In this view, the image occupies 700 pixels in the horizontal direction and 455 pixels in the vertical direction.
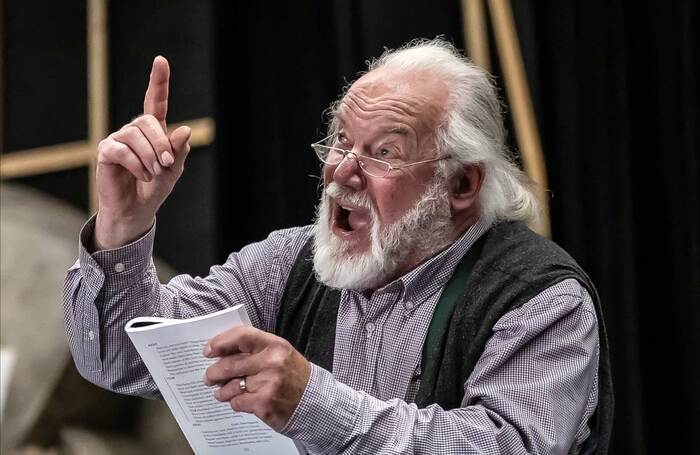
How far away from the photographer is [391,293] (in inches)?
82.4

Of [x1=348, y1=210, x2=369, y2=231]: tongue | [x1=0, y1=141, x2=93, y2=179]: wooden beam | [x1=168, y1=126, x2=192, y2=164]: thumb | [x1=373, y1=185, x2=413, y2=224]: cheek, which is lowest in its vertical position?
[x1=0, y1=141, x2=93, y2=179]: wooden beam

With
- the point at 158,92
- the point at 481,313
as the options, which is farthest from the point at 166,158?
the point at 481,313

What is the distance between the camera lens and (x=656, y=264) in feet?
9.05

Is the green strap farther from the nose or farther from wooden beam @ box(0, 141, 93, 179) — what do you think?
wooden beam @ box(0, 141, 93, 179)

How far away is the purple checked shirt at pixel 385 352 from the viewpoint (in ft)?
5.49

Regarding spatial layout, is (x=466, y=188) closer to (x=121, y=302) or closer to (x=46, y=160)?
(x=121, y=302)

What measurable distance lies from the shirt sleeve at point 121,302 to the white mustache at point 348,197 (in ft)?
0.93

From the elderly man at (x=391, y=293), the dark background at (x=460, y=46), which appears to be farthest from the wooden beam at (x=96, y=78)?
the elderly man at (x=391, y=293)

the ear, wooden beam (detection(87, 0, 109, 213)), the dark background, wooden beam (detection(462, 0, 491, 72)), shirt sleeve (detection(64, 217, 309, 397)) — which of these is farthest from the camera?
wooden beam (detection(87, 0, 109, 213))

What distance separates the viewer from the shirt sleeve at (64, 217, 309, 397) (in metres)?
1.95

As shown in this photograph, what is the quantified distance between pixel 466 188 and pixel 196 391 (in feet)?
2.56

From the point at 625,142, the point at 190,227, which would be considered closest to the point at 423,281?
the point at 625,142

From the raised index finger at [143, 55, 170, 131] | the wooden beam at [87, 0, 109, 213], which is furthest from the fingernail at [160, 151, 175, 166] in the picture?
the wooden beam at [87, 0, 109, 213]

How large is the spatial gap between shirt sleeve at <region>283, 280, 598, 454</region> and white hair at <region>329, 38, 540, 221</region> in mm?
361
